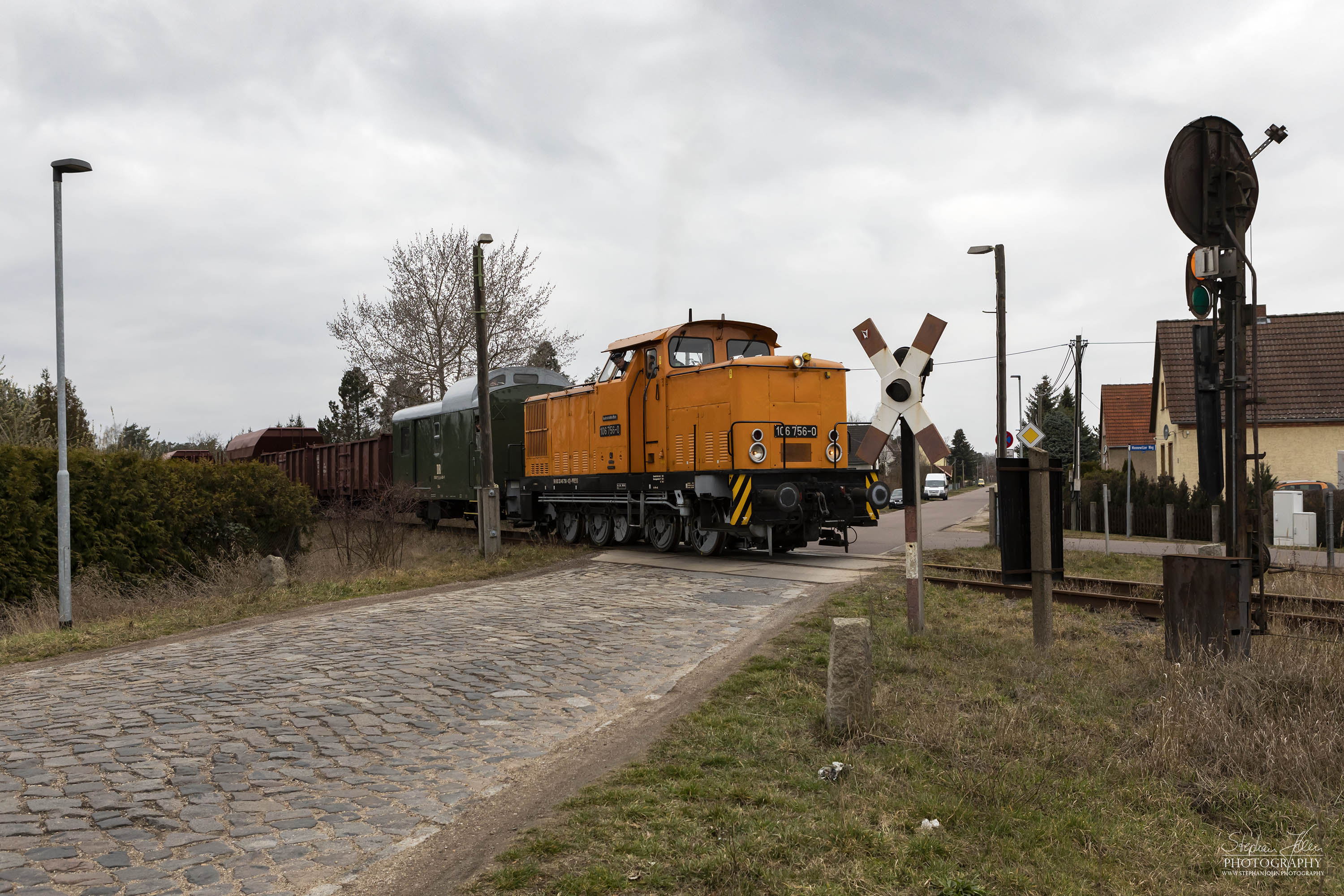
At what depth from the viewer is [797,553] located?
18047mm

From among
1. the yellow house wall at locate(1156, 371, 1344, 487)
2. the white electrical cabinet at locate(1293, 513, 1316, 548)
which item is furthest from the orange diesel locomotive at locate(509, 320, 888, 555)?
the yellow house wall at locate(1156, 371, 1344, 487)

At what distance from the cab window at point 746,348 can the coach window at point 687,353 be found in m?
0.46

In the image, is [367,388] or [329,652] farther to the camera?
[367,388]

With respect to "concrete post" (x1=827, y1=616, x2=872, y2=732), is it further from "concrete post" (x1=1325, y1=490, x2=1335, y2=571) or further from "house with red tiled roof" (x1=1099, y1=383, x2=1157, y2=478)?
"house with red tiled roof" (x1=1099, y1=383, x2=1157, y2=478)

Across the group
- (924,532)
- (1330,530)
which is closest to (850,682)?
(1330,530)

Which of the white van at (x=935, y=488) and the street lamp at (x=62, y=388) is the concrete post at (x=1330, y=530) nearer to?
the street lamp at (x=62, y=388)

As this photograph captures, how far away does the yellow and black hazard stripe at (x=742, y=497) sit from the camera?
50.7 ft

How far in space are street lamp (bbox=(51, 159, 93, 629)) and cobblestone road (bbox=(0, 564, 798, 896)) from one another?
120 inches

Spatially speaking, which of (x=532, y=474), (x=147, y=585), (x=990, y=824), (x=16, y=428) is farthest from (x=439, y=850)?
(x=16, y=428)

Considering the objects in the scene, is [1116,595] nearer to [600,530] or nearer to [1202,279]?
[1202,279]

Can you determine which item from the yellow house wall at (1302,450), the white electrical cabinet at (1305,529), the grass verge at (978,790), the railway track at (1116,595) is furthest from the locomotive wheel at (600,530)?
the yellow house wall at (1302,450)

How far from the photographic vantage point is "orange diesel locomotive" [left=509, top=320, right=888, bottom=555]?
1558 cm

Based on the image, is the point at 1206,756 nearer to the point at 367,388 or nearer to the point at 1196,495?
the point at 1196,495

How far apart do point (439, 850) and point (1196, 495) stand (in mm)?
28521
